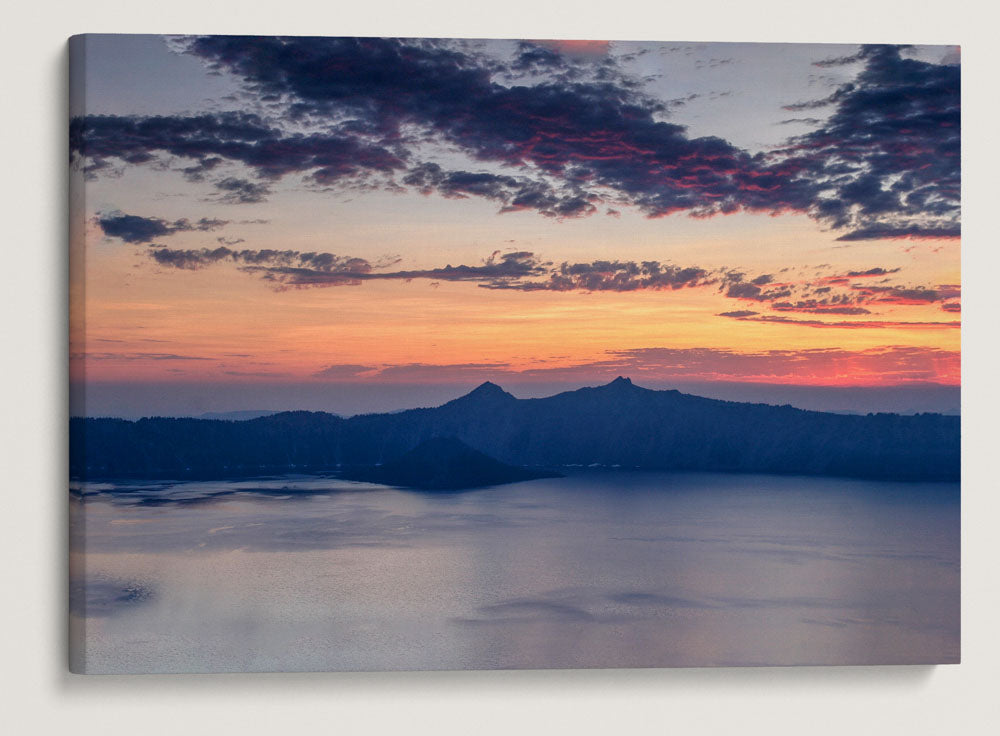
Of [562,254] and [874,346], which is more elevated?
[562,254]

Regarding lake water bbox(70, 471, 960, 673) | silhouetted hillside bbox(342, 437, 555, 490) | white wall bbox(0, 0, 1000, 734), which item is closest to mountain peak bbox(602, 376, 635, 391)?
lake water bbox(70, 471, 960, 673)

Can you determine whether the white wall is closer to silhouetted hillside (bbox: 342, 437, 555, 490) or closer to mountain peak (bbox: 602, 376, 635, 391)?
silhouetted hillside (bbox: 342, 437, 555, 490)

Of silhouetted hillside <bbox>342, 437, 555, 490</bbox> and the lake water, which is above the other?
silhouetted hillside <bbox>342, 437, 555, 490</bbox>

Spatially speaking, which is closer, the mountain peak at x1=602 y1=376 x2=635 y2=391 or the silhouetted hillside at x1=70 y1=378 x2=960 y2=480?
the silhouetted hillside at x1=70 y1=378 x2=960 y2=480

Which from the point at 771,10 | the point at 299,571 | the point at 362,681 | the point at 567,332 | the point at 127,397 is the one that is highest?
the point at 771,10

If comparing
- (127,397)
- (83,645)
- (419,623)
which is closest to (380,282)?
(127,397)

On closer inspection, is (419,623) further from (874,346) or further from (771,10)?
(771,10)

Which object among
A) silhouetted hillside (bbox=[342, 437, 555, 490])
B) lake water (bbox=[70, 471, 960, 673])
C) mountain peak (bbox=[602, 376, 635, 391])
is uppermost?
mountain peak (bbox=[602, 376, 635, 391])

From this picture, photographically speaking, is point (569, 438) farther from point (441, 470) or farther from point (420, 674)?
point (420, 674)
